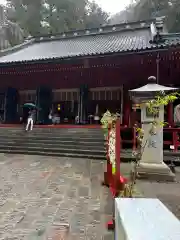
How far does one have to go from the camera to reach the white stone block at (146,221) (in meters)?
1.19

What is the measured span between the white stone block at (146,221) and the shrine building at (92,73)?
7.78 metres

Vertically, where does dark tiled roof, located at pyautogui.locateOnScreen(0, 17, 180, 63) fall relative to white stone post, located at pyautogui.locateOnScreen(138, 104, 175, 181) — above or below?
above

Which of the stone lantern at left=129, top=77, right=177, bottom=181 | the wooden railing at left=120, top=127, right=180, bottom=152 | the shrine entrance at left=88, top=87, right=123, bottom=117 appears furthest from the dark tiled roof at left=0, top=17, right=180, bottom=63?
the stone lantern at left=129, top=77, right=177, bottom=181

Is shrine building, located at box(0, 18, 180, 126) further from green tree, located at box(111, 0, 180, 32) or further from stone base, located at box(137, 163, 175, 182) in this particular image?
green tree, located at box(111, 0, 180, 32)

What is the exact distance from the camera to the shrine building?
9.35m

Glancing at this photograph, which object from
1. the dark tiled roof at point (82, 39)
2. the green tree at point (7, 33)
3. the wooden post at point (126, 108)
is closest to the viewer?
the wooden post at point (126, 108)

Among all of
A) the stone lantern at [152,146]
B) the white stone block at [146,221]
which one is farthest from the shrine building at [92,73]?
the white stone block at [146,221]

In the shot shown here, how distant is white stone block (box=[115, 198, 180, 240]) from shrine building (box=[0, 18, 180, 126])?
25.5 feet

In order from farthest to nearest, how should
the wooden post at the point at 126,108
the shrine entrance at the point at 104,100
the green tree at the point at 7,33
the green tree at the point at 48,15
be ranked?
1. the green tree at the point at 48,15
2. the green tree at the point at 7,33
3. the shrine entrance at the point at 104,100
4. the wooden post at the point at 126,108

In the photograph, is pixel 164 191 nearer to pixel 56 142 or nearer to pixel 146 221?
pixel 146 221

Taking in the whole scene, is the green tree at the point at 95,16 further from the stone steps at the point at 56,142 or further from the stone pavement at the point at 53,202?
the stone pavement at the point at 53,202

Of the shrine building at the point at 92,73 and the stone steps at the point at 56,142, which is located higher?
the shrine building at the point at 92,73

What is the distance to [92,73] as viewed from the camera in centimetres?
1111

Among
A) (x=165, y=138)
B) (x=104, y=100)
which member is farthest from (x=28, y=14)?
(x=165, y=138)
